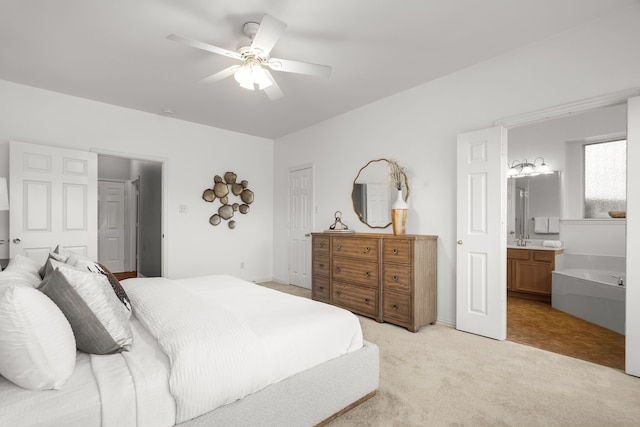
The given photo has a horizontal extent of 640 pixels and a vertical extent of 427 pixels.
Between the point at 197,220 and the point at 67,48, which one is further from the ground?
the point at 67,48

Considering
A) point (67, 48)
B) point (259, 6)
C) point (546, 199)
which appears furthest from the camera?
point (546, 199)

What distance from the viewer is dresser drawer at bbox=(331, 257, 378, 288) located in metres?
3.52

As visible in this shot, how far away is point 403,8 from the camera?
2281 mm

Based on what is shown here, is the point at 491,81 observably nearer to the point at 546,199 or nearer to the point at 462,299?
the point at 462,299

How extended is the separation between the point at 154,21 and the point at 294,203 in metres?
3.40

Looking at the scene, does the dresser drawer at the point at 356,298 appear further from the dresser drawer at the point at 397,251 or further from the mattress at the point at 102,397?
the mattress at the point at 102,397

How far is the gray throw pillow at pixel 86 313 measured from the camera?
1310 millimetres

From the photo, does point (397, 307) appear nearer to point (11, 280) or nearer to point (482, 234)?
point (482, 234)

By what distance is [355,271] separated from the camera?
3.70m

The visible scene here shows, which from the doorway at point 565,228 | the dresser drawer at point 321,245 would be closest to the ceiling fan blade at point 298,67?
the dresser drawer at point 321,245

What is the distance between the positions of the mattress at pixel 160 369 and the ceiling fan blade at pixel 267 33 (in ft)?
5.80

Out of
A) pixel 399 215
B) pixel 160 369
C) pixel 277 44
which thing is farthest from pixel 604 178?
pixel 160 369

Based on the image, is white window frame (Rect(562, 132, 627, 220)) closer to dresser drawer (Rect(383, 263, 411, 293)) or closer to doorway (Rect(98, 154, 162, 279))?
dresser drawer (Rect(383, 263, 411, 293))

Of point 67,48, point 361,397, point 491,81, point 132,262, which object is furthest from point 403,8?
point 132,262
